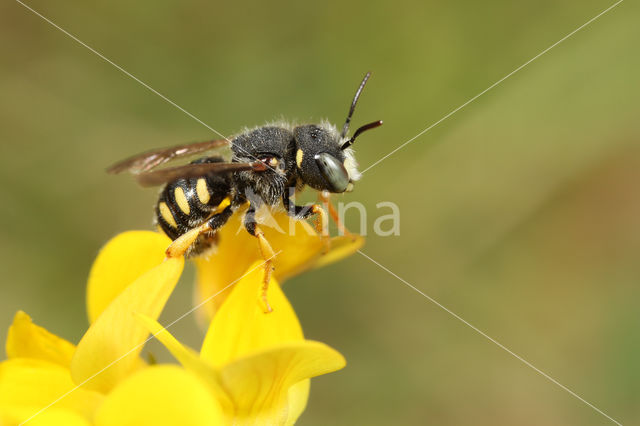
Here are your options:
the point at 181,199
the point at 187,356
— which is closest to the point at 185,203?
the point at 181,199

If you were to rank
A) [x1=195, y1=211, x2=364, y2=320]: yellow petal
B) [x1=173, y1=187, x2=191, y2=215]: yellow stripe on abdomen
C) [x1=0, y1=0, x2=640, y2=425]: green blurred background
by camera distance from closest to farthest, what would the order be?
[x1=195, y1=211, x2=364, y2=320]: yellow petal → [x1=173, y1=187, x2=191, y2=215]: yellow stripe on abdomen → [x1=0, y1=0, x2=640, y2=425]: green blurred background

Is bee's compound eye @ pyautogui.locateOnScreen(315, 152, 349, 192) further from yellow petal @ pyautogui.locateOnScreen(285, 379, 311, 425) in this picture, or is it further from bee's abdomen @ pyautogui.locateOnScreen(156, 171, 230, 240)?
yellow petal @ pyautogui.locateOnScreen(285, 379, 311, 425)

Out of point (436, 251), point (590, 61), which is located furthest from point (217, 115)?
point (590, 61)

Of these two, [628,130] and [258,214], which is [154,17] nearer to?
[258,214]

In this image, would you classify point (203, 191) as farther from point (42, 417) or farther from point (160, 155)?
point (42, 417)

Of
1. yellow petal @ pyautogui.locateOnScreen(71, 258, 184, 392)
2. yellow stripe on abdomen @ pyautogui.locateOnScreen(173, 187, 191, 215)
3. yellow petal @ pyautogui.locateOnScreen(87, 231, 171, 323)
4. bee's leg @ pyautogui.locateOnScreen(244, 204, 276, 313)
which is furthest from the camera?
yellow stripe on abdomen @ pyautogui.locateOnScreen(173, 187, 191, 215)

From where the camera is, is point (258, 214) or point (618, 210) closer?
point (258, 214)

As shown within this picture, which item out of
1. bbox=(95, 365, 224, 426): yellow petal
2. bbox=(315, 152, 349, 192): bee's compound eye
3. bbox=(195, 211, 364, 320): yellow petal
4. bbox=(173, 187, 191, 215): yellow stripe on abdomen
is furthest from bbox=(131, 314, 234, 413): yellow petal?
bbox=(315, 152, 349, 192): bee's compound eye

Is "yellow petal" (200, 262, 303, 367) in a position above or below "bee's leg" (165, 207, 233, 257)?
below
